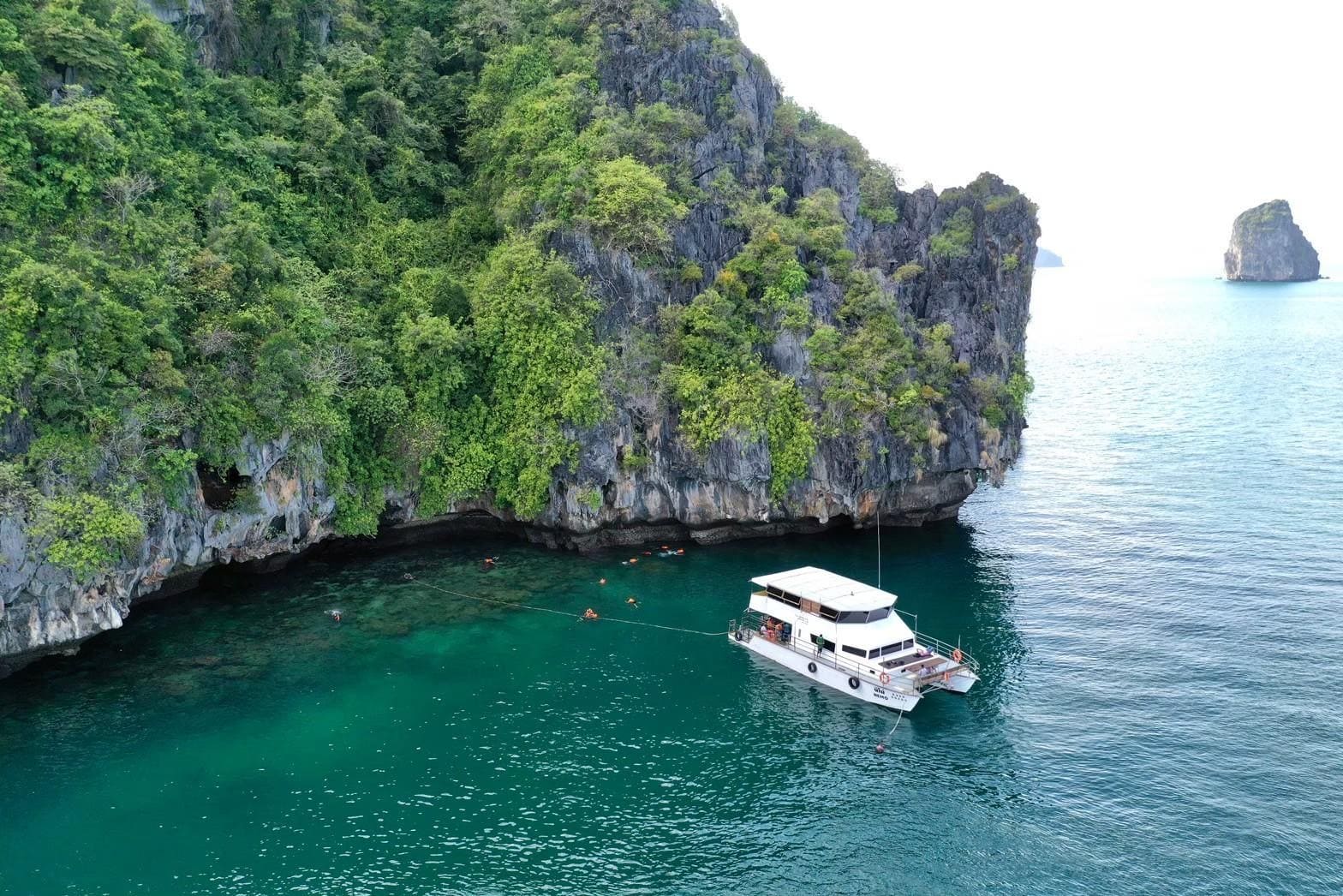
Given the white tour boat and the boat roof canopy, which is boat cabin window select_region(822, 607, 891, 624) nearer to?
the white tour boat

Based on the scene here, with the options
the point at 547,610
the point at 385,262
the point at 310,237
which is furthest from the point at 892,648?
the point at 310,237

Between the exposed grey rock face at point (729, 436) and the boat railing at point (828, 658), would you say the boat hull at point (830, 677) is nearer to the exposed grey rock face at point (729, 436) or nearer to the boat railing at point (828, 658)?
the boat railing at point (828, 658)

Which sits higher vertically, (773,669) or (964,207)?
(964,207)

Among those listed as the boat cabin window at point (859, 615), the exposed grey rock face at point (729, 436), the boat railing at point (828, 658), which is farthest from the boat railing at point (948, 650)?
the exposed grey rock face at point (729, 436)

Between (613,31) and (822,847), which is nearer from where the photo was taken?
(822,847)

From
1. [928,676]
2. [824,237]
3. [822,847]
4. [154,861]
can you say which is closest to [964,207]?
[824,237]

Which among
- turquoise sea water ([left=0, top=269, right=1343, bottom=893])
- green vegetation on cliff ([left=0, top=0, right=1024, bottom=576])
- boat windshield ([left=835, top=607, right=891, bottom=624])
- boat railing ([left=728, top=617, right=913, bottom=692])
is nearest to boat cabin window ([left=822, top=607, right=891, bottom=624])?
boat windshield ([left=835, top=607, right=891, bottom=624])

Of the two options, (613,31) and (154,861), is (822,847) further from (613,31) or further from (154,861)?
(613,31)
